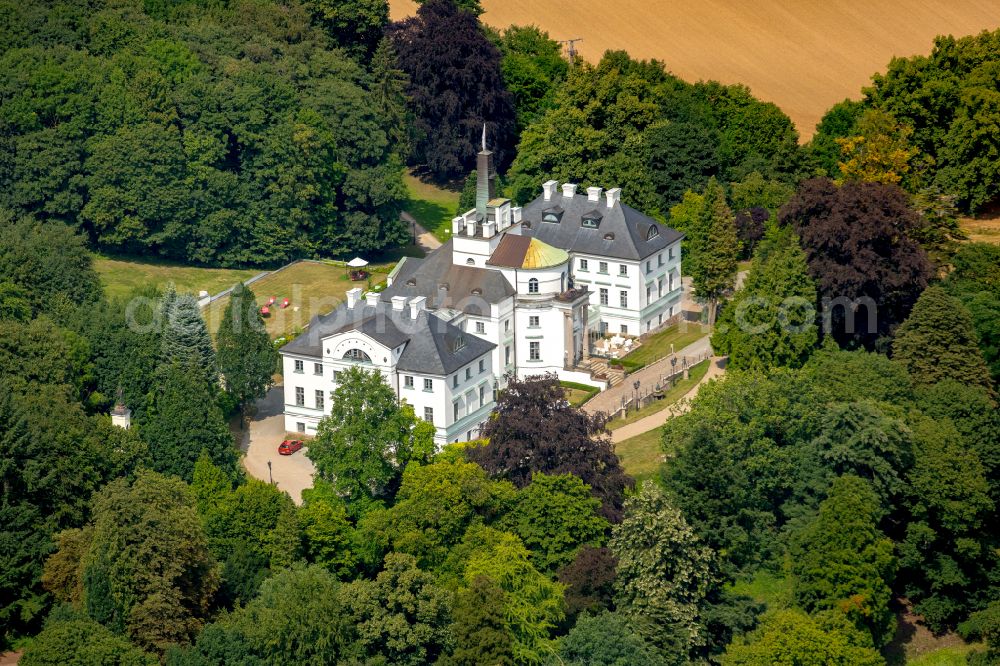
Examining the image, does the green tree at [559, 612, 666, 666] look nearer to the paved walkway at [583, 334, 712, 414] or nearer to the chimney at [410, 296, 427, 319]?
the paved walkway at [583, 334, 712, 414]

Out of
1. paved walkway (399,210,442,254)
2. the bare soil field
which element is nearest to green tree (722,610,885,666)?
paved walkway (399,210,442,254)

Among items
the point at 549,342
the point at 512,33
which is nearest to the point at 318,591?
the point at 549,342

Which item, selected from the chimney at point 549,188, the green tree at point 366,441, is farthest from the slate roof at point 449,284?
the green tree at point 366,441

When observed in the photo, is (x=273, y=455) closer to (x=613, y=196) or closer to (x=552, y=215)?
(x=552, y=215)

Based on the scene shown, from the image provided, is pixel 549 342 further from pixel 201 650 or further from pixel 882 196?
pixel 201 650

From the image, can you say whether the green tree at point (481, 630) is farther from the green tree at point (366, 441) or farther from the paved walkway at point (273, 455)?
the paved walkway at point (273, 455)

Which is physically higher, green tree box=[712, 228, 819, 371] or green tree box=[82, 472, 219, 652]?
green tree box=[712, 228, 819, 371]
